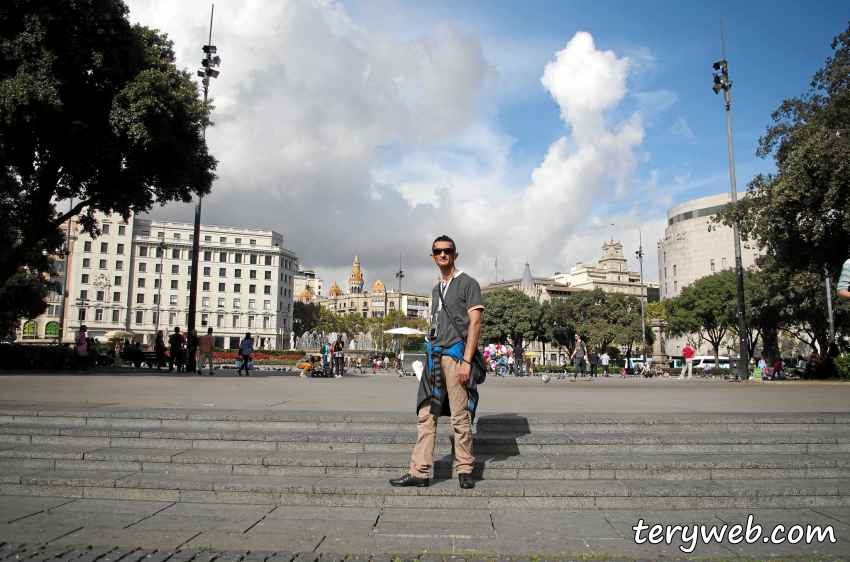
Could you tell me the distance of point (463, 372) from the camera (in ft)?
15.5

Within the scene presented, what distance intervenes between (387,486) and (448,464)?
2.12 ft

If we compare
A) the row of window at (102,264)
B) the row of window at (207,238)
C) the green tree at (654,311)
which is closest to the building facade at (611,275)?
the green tree at (654,311)

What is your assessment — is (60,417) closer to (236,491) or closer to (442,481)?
(236,491)

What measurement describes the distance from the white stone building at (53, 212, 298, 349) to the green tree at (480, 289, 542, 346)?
36282 millimetres

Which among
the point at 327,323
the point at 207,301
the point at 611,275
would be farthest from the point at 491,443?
the point at 611,275

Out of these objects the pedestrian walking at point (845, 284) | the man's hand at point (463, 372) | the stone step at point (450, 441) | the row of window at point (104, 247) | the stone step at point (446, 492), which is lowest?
the stone step at point (446, 492)

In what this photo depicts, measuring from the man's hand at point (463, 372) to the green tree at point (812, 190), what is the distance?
54.8 feet

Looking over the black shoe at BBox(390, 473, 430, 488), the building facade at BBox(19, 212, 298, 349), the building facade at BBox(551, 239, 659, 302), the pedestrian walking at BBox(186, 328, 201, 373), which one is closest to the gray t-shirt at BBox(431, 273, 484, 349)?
the black shoe at BBox(390, 473, 430, 488)

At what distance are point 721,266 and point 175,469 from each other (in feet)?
307

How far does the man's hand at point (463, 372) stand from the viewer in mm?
4734

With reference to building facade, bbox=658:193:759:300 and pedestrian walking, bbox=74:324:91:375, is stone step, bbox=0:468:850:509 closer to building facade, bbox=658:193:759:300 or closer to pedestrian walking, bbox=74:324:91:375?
pedestrian walking, bbox=74:324:91:375

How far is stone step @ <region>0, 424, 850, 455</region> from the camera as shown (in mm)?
5891

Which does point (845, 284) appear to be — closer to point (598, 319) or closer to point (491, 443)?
point (491, 443)

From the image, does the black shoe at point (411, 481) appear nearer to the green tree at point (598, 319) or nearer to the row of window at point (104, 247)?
the green tree at point (598, 319)
